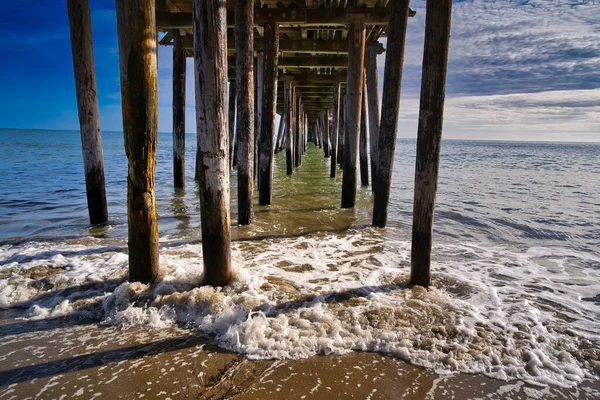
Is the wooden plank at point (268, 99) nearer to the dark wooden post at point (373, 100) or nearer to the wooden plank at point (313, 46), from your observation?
the wooden plank at point (313, 46)

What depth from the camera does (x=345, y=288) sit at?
380 centimetres

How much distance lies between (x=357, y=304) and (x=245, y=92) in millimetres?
3930

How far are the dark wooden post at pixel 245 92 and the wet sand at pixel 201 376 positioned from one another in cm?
368

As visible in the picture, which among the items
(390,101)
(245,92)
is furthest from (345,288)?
(245,92)

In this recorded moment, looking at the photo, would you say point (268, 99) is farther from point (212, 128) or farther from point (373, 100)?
point (212, 128)

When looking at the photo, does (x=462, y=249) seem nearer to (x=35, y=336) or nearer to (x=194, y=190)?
(x=35, y=336)

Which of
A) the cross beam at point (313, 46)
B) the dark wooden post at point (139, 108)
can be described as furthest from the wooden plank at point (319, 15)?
the dark wooden post at point (139, 108)

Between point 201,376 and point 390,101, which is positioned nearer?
point 201,376

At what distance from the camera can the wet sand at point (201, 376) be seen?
220 cm

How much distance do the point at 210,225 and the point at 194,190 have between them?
7770 millimetres

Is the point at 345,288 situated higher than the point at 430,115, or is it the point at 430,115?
the point at 430,115

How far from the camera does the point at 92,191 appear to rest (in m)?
5.91

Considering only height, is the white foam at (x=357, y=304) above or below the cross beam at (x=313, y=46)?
below

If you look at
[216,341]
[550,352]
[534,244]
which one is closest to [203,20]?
[216,341]
